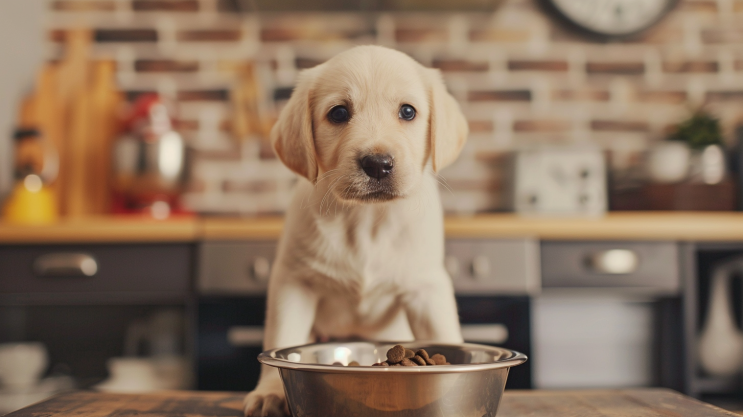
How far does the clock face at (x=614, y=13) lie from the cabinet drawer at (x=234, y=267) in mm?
1618

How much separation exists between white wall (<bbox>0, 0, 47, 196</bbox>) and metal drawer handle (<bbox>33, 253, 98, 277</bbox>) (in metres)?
0.71

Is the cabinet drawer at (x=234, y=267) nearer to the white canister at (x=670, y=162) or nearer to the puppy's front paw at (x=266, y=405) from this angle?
the puppy's front paw at (x=266, y=405)

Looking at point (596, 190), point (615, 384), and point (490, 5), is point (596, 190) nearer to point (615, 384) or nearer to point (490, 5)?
point (615, 384)

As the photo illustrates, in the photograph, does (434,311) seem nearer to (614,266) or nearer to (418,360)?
(418,360)

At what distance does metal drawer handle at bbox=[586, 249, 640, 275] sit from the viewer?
1.69m

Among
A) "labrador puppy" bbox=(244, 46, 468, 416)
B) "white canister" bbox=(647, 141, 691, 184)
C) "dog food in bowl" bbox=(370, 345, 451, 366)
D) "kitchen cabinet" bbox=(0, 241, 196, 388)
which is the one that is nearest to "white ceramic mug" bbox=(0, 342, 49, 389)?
"kitchen cabinet" bbox=(0, 241, 196, 388)

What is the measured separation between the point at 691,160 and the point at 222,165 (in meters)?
1.82

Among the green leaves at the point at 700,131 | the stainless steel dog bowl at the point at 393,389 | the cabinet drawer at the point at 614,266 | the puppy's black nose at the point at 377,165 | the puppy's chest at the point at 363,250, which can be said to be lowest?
the stainless steel dog bowl at the point at 393,389

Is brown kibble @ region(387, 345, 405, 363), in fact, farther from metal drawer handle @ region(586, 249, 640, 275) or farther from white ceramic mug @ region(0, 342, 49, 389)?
white ceramic mug @ region(0, 342, 49, 389)

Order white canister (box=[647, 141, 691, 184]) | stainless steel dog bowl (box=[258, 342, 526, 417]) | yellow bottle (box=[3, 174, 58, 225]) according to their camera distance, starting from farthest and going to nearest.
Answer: white canister (box=[647, 141, 691, 184]) → yellow bottle (box=[3, 174, 58, 225]) → stainless steel dog bowl (box=[258, 342, 526, 417])

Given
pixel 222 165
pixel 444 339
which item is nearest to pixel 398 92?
pixel 444 339

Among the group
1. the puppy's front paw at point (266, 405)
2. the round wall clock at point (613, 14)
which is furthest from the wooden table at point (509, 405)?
the round wall clock at point (613, 14)

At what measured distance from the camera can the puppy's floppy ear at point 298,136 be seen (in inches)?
37.6

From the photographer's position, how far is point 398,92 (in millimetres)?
926
